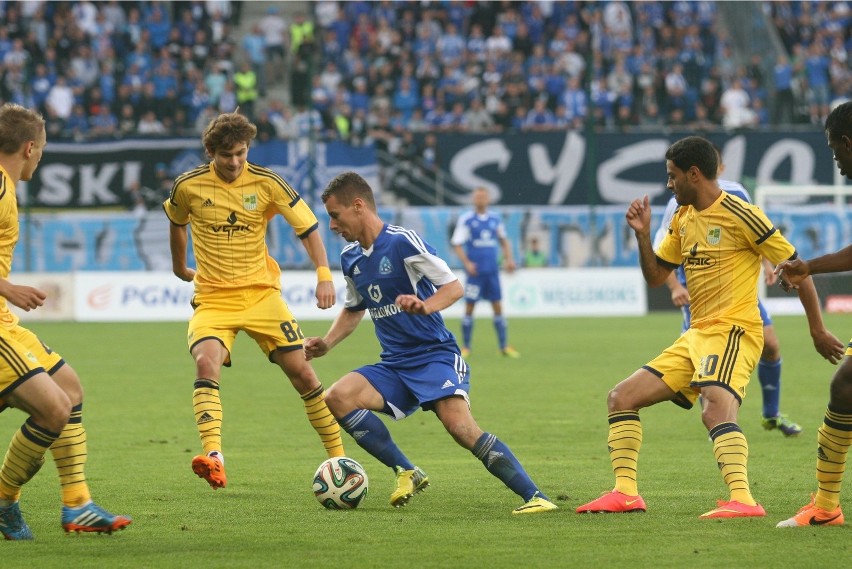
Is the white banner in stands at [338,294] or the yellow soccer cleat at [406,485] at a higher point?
the yellow soccer cleat at [406,485]

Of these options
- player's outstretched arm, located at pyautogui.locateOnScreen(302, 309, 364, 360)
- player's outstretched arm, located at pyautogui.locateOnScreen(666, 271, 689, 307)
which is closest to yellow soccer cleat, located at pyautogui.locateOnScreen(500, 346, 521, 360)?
player's outstretched arm, located at pyautogui.locateOnScreen(666, 271, 689, 307)

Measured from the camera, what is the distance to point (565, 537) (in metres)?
6.29

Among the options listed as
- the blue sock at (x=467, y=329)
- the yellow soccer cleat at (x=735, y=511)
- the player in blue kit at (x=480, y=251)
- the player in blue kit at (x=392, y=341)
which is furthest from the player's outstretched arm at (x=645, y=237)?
the player in blue kit at (x=480, y=251)

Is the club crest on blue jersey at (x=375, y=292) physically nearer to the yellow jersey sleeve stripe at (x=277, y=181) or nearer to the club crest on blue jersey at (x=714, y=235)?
the yellow jersey sleeve stripe at (x=277, y=181)

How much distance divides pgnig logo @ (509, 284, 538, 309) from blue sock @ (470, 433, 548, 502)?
1800 centimetres

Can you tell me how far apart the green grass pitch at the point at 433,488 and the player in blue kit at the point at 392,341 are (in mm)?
444

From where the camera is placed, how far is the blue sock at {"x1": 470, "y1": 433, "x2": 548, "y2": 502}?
697 centimetres

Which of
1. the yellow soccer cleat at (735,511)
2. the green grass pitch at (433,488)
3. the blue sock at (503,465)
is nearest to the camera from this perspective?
the green grass pitch at (433,488)

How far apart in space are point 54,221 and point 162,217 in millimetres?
1961

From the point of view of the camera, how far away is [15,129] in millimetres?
6281

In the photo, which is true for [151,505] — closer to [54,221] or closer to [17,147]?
[17,147]

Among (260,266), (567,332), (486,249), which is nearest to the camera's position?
(260,266)

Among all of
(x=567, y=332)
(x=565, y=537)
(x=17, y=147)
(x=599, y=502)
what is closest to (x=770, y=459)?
(x=599, y=502)

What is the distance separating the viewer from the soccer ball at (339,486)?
732cm
